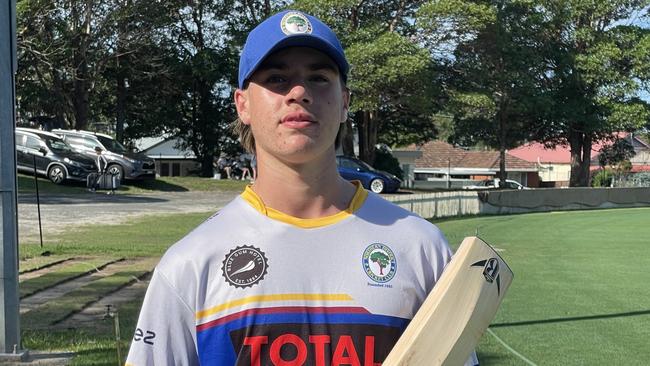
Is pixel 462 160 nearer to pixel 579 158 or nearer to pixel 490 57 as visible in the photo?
pixel 579 158

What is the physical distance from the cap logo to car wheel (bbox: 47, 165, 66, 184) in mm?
29477

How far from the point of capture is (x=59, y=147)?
101ft

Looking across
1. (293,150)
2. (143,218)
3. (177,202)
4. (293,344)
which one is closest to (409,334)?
(293,344)

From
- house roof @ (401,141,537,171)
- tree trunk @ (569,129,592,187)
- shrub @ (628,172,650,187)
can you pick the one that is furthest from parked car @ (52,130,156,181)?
house roof @ (401,141,537,171)

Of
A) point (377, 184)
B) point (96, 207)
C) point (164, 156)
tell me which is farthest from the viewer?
point (164, 156)

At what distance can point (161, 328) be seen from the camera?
1960 millimetres

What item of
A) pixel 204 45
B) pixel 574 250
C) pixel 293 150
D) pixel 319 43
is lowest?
pixel 574 250

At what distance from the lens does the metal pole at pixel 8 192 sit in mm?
6637

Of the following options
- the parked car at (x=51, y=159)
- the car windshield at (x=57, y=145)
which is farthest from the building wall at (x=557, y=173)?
the parked car at (x=51, y=159)

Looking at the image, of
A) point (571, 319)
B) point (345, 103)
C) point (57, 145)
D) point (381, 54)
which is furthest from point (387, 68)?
point (345, 103)

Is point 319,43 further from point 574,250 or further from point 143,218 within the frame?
point 143,218

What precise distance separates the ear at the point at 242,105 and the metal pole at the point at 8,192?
509 centimetres

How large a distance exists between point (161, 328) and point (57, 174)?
97.4ft

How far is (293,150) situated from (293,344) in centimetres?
50
